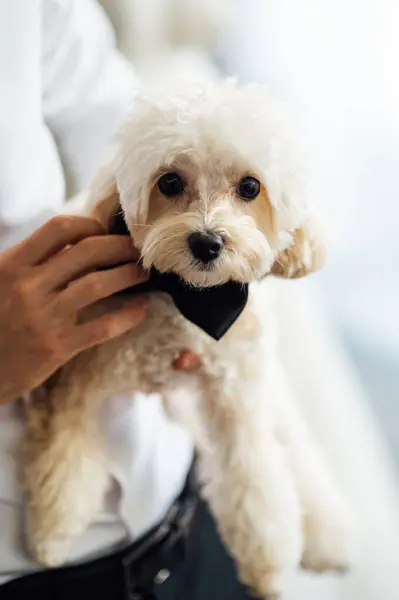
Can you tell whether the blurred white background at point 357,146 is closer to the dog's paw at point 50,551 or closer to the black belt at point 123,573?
the black belt at point 123,573

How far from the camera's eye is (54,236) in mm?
628

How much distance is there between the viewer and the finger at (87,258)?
0.62 m

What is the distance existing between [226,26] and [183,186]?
0.90 meters

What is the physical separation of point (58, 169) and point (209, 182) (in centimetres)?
34

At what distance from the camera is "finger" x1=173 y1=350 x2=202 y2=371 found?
69cm

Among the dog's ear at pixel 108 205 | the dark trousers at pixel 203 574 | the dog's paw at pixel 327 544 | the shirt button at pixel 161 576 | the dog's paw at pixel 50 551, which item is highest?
the dog's ear at pixel 108 205

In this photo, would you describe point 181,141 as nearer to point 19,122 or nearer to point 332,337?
point 19,122

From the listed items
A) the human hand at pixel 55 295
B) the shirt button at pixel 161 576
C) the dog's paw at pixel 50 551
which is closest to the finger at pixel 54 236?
the human hand at pixel 55 295

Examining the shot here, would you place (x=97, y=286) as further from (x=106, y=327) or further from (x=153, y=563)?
(x=153, y=563)

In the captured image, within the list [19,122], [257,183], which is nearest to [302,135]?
[257,183]

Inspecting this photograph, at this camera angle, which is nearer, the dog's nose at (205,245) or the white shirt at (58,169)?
the dog's nose at (205,245)

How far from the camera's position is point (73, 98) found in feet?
3.06

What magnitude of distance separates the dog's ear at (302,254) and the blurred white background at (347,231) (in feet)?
1.42

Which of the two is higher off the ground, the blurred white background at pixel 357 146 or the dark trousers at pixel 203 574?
the blurred white background at pixel 357 146
